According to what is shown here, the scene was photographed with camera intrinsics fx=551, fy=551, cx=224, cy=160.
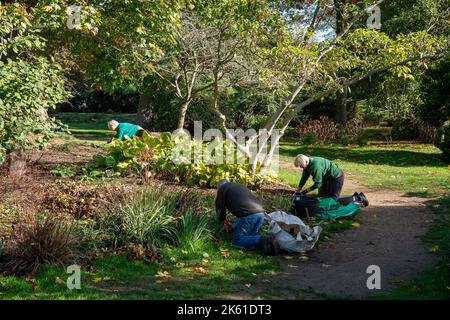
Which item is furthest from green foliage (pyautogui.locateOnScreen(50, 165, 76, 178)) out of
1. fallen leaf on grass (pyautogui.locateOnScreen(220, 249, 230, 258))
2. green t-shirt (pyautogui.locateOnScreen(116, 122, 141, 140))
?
fallen leaf on grass (pyautogui.locateOnScreen(220, 249, 230, 258))

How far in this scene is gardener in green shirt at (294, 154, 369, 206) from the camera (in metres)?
10.7

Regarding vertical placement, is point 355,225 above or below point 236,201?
below

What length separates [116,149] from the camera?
12820mm

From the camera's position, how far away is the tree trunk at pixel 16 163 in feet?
36.5

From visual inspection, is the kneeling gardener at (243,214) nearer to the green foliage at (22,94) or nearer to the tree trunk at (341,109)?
the green foliage at (22,94)

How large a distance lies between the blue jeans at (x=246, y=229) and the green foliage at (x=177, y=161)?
3.32m

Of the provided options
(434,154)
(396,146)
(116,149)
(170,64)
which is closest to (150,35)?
(116,149)

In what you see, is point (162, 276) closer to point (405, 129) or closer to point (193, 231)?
point (193, 231)

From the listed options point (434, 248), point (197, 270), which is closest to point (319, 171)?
point (434, 248)

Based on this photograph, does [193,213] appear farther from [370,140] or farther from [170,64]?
[370,140]

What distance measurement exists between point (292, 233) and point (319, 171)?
7.85ft

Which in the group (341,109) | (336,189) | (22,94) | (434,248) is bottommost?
(434,248)

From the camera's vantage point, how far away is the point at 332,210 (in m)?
10.5
